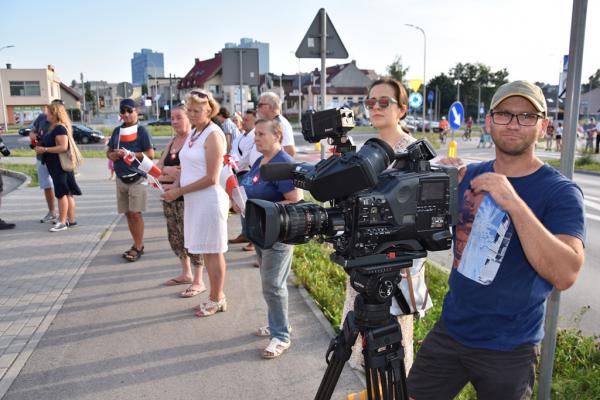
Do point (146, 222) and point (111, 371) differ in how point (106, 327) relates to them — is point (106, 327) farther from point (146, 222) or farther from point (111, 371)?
point (146, 222)

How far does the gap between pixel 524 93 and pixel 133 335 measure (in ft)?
11.4

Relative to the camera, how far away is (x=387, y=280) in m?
1.86

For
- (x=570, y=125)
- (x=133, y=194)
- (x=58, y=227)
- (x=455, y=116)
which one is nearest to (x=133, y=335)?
(x=133, y=194)

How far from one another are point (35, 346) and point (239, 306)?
171 cm

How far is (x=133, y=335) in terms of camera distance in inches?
157

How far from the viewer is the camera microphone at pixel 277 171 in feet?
6.26

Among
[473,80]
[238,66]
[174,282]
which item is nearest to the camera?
[174,282]

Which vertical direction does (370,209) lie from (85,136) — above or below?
above

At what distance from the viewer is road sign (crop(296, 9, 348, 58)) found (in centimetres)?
585

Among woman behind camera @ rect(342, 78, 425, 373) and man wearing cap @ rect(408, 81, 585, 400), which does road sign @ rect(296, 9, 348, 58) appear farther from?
man wearing cap @ rect(408, 81, 585, 400)

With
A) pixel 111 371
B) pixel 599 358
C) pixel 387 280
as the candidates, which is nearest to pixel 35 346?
pixel 111 371

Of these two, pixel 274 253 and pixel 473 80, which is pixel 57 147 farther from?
pixel 473 80

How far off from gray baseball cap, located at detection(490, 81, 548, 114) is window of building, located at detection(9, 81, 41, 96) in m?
71.2

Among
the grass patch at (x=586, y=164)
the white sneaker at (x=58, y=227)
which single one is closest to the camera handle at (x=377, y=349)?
the white sneaker at (x=58, y=227)
